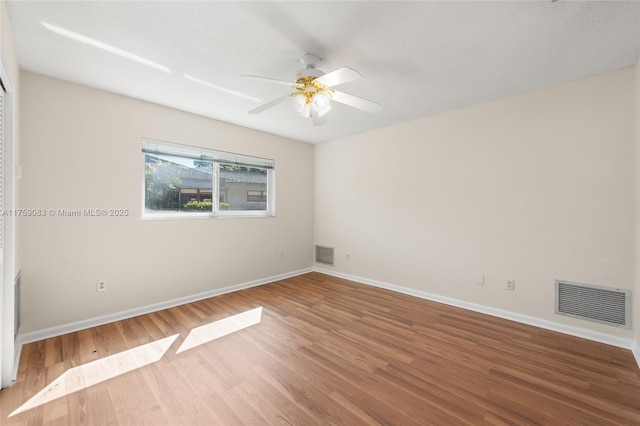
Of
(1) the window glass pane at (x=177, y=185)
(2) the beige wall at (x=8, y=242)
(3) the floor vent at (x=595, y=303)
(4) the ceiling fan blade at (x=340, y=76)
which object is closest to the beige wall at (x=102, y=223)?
A: (1) the window glass pane at (x=177, y=185)

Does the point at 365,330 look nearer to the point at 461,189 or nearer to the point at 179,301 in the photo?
the point at 461,189

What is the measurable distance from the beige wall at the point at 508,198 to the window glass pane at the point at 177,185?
233cm

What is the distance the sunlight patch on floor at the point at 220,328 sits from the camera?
2.37m

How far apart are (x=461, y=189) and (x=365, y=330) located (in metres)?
2.06

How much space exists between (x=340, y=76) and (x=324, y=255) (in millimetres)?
3542

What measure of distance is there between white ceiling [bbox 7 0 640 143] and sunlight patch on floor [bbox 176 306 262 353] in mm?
2447

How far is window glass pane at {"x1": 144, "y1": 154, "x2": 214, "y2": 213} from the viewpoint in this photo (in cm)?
315

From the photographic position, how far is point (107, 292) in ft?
9.03

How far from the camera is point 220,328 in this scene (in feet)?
8.70

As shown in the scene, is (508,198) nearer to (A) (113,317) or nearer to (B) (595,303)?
(B) (595,303)

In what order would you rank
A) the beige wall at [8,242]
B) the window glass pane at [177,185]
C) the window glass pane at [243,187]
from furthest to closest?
1. the window glass pane at [243,187]
2. the window glass pane at [177,185]
3. the beige wall at [8,242]

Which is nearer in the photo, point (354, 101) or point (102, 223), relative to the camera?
point (354, 101)

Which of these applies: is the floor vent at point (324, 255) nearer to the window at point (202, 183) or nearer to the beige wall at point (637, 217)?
the window at point (202, 183)

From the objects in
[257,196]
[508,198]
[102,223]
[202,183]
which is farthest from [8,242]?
[508,198]
